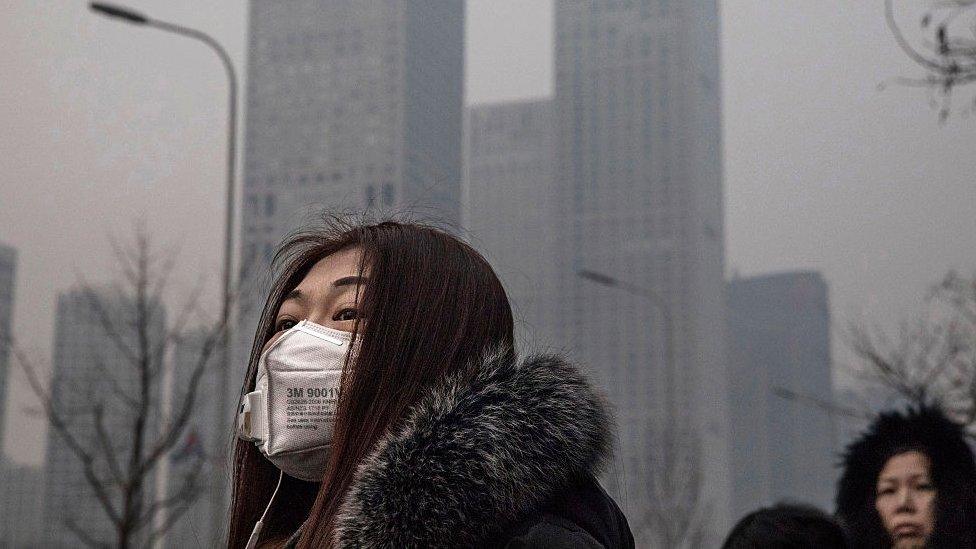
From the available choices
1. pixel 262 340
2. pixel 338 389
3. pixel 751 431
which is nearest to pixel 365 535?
pixel 338 389

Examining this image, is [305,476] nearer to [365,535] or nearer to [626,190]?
[365,535]

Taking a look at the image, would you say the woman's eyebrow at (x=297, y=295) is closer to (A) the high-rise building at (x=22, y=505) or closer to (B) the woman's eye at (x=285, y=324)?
(B) the woman's eye at (x=285, y=324)

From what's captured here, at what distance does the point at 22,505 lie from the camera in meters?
52.7

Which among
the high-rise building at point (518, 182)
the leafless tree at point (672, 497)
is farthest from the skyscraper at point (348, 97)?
the leafless tree at point (672, 497)

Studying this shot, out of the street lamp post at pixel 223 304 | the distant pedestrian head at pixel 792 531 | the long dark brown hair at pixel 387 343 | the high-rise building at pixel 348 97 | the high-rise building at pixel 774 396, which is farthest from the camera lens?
the high-rise building at pixel 774 396

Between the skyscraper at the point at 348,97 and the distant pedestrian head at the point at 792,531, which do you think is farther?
the skyscraper at the point at 348,97

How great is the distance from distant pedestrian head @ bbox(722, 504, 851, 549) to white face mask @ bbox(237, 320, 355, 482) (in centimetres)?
165

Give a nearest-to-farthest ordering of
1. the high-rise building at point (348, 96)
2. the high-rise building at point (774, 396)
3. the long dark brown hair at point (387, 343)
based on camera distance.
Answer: the long dark brown hair at point (387, 343) → the high-rise building at point (348, 96) → the high-rise building at point (774, 396)

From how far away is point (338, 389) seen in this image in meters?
2.02

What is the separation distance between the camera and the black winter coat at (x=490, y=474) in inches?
67.8

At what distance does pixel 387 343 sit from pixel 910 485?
3.39 m

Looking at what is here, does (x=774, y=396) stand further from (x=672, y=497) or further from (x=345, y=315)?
(x=345, y=315)

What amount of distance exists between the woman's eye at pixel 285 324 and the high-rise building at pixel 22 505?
50954 mm

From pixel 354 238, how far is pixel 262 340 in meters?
0.32
